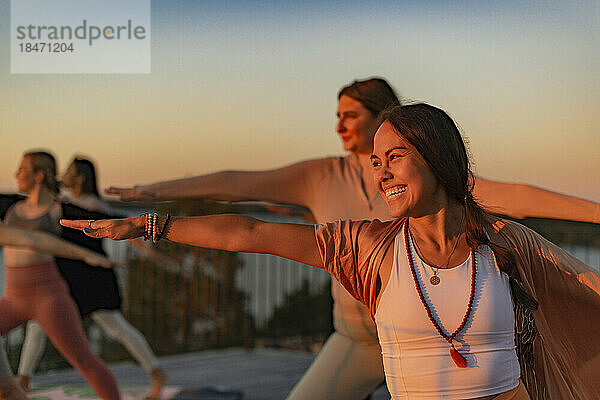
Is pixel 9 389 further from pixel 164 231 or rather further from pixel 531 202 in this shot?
pixel 531 202

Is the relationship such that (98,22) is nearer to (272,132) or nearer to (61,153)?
(61,153)

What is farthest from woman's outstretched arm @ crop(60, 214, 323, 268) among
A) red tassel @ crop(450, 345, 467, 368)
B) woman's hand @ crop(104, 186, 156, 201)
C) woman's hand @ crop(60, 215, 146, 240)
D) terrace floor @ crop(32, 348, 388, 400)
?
terrace floor @ crop(32, 348, 388, 400)

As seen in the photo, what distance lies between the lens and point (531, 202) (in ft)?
7.72

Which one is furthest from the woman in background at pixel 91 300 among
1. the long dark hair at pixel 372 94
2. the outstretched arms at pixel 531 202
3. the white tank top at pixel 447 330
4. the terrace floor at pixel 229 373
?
the white tank top at pixel 447 330

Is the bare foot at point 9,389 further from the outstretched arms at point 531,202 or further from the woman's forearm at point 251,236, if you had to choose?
the outstretched arms at point 531,202

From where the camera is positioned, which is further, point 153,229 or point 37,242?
point 37,242

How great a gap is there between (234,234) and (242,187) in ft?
3.92

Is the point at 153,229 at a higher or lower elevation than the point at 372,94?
lower

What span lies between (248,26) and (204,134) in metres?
0.74

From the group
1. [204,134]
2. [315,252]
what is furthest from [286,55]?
[315,252]

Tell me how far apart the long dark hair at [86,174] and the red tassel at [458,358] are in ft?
11.2

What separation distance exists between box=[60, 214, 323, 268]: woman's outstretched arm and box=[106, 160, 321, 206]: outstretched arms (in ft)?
3.68

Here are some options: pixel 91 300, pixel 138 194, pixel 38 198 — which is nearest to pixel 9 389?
pixel 138 194

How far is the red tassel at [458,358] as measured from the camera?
161 cm
